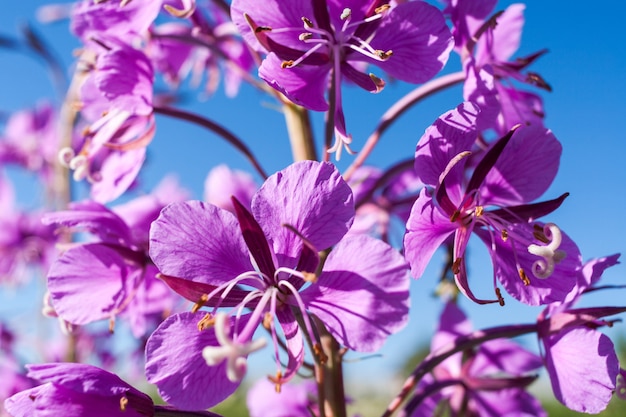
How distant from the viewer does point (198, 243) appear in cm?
165

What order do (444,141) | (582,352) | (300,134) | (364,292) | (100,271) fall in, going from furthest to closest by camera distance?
(300,134), (100,271), (582,352), (444,141), (364,292)

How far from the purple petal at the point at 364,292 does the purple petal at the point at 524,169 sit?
56 cm

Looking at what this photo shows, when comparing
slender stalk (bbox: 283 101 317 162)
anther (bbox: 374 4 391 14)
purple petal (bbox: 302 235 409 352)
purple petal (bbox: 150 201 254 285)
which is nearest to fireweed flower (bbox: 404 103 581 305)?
purple petal (bbox: 302 235 409 352)

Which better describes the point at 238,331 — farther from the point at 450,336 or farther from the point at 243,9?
the point at 450,336

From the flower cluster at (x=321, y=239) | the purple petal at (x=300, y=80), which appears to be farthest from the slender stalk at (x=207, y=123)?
the purple petal at (x=300, y=80)

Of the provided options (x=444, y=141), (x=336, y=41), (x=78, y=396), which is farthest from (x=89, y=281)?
(x=444, y=141)

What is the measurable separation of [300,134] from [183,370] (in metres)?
0.97

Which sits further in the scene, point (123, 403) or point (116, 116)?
point (116, 116)

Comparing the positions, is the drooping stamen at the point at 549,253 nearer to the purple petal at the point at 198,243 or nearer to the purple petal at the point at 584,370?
the purple petal at the point at 584,370

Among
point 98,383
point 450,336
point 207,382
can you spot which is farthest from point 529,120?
point 98,383

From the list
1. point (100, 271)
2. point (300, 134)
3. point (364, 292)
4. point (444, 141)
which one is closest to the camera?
point (364, 292)

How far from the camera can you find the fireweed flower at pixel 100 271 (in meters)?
2.06

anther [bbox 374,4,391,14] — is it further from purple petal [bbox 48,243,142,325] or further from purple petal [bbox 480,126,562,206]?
purple petal [bbox 48,243,142,325]

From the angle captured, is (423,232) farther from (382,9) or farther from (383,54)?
(382,9)
